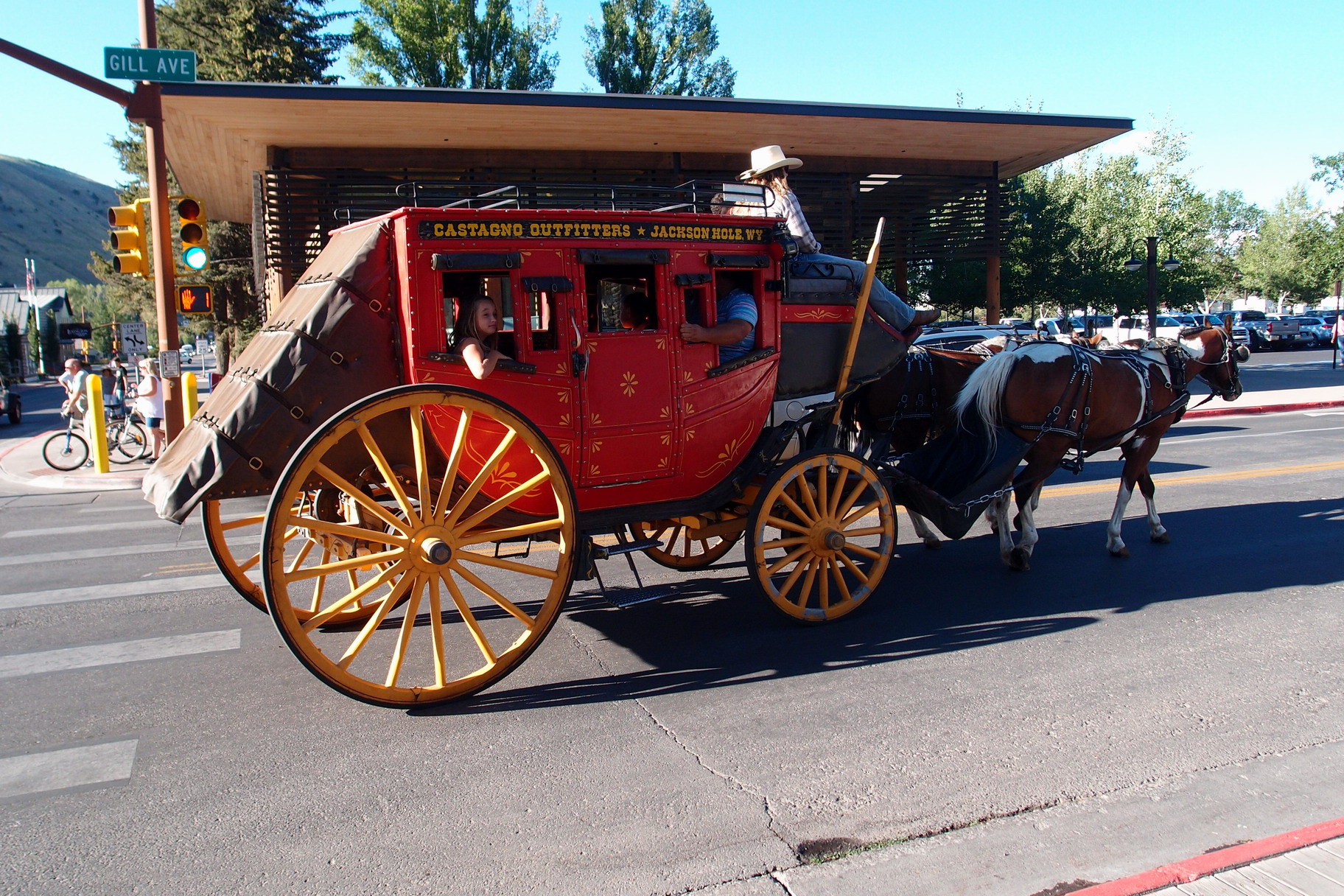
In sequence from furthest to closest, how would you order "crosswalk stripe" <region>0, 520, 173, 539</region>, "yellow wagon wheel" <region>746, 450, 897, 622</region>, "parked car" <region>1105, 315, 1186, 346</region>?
"parked car" <region>1105, 315, 1186, 346</region> → "crosswalk stripe" <region>0, 520, 173, 539</region> → "yellow wagon wheel" <region>746, 450, 897, 622</region>

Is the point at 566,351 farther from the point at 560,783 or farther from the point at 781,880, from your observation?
the point at 781,880

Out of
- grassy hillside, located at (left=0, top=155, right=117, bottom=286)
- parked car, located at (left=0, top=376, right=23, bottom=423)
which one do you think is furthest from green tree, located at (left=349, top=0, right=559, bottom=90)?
grassy hillside, located at (left=0, top=155, right=117, bottom=286)

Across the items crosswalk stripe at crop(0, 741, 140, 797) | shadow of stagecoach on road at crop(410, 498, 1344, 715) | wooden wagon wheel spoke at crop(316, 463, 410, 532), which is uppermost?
wooden wagon wheel spoke at crop(316, 463, 410, 532)

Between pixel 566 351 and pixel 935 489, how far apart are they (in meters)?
3.06

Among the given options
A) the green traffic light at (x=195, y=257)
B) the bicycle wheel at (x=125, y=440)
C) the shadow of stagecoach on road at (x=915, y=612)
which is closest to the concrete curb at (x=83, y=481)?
the bicycle wheel at (x=125, y=440)

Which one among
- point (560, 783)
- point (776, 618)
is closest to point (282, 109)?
point (776, 618)

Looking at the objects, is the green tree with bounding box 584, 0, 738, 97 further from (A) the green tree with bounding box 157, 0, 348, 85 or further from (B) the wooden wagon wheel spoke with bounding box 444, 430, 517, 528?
(B) the wooden wagon wheel spoke with bounding box 444, 430, 517, 528

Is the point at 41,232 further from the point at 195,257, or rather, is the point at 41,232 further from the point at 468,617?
the point at 468,617

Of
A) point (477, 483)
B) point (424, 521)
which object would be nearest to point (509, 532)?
point (477, 483)

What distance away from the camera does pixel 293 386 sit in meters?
4.63

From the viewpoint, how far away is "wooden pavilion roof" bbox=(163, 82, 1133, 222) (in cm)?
1435

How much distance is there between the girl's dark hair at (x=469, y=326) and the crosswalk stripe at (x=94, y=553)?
5014 mm

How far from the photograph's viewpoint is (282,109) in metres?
14.3

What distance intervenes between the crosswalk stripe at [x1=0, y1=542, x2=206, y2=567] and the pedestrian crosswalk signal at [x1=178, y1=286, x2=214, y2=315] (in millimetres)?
5656
